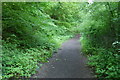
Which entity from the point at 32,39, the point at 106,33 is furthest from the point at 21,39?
the point at 106,33

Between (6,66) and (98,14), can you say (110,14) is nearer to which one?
(98,14)

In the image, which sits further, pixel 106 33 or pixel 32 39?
pixel 32 39

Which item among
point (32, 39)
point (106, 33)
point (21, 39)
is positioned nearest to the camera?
point (106, 33)

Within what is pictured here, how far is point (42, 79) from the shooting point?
176 inches

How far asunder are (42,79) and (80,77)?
4.84ft

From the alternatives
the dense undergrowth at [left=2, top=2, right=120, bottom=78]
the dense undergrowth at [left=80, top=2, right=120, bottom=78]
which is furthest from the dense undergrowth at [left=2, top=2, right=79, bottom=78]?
the dense undergrowth at [left=80, top=2, right=120, bottom=78]

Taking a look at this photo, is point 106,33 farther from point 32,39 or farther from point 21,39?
point 21,39

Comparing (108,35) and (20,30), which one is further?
(20,30)

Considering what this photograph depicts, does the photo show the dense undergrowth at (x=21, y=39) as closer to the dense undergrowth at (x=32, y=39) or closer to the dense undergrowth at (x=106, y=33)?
the dense undergrowth at (x=32, y=39)

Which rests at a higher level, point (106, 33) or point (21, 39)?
point (106, 33)

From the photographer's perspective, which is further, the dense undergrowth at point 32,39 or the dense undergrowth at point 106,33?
the dense undergrowth at point 106,33

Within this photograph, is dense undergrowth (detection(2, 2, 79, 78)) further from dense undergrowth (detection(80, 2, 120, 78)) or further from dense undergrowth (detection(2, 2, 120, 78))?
dense undergrowth (detection(80, 2, 120, 78))

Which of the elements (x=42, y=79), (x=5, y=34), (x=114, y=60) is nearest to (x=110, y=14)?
(x=114, y=60)

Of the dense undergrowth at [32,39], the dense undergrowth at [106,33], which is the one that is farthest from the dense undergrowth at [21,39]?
the dense undergrowth at [106,33]
